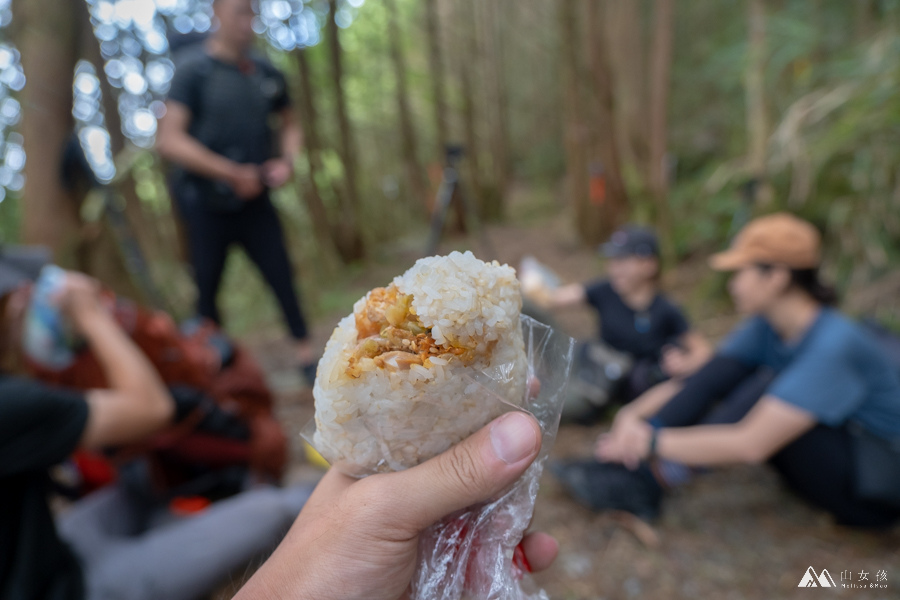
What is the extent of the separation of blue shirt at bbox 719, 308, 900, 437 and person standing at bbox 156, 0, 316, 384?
2854mm

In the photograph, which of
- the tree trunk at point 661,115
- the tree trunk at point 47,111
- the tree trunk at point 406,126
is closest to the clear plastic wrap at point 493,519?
the tree trunk at point 47,111

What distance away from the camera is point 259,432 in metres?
2.29

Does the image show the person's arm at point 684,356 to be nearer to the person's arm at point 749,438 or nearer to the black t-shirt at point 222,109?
the person's arm at point 749,438

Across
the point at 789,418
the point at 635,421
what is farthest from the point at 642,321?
the point at 789,418

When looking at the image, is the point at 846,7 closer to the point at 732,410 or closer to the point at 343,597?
the point at 732,410

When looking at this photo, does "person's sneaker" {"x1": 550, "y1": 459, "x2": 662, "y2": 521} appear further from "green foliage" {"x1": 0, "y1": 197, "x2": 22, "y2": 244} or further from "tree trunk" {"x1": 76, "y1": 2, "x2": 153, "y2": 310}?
"green foliage" {"x1": 0, "y1": 197, "x2": 22, "y2": 244}

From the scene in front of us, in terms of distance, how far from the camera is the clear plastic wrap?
0.86m

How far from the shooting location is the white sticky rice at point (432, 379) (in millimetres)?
750

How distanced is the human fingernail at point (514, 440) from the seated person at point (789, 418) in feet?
5.73

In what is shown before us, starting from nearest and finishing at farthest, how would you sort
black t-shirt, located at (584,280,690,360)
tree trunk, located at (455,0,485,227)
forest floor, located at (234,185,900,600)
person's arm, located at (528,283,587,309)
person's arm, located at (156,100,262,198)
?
1. forest floor, located at (234,185,900,600)
2. person's arm, located at (156,100,262,198)
3. black t-shirt, located at (584,280,690,360)
4. person's arm, located at (528,283,587,309)
5. tree trunk, located at (455,0,485,227)

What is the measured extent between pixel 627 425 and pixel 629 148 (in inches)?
208

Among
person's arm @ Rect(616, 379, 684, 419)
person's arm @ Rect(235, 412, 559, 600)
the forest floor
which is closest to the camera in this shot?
person's arm @ Rect(235, 412, 559, 600)

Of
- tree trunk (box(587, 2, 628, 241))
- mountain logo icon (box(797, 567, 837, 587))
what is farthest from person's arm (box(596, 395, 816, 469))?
tree trunk (box(587, 2, 628, 241))

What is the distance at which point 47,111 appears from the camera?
2.98 m
